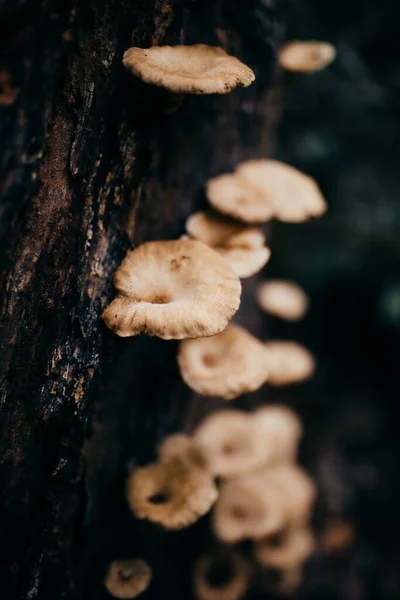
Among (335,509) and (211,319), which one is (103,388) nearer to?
(211,319)

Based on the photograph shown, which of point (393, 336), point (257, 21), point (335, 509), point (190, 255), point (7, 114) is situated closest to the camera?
point (7, 114)

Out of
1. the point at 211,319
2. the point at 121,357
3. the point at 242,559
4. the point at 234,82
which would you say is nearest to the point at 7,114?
the point at 234,82

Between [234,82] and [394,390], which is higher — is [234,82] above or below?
above

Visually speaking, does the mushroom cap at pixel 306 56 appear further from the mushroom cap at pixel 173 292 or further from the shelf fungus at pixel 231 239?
the mushroom cap at pixel 173 292

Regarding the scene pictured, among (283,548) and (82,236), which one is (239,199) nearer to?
(82,236)

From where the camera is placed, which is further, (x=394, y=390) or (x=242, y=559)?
(x=394, y=390)

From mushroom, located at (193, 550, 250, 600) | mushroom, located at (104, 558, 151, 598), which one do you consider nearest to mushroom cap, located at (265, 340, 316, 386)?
mushroom, located at (193, 550, 250, 600)

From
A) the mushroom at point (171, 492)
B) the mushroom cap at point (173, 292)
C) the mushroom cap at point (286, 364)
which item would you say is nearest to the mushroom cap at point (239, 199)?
the mushroom cap at point (173, 292)

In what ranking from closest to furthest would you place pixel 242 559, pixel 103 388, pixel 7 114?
pixel 7 114
pixel 103 388
pixel 242 559
